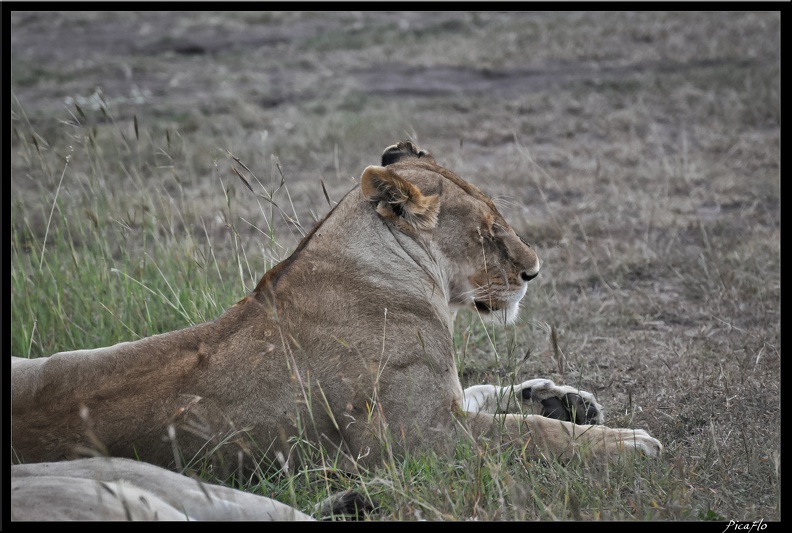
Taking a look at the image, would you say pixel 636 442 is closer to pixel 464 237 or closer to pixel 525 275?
pixel 525 275

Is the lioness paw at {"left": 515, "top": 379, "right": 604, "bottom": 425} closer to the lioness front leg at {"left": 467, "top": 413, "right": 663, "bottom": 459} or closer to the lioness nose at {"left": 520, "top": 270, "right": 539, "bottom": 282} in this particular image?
the lioness front leg at {"left": 467, "top": 413, "right": 663, "bottom": 459}

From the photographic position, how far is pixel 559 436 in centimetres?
367

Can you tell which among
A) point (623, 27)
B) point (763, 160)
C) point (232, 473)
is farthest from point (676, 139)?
point (232, 473)

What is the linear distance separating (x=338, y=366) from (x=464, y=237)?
76 cm

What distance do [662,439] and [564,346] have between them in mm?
1185

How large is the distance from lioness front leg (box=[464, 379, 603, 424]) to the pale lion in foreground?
58mm

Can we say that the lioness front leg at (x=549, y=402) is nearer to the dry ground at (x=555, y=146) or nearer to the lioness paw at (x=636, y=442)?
the dry ground at (x=555, y=146)

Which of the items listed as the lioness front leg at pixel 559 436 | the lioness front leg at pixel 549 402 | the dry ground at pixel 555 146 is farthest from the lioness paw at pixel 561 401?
the lioness front leg at pixel 559 436

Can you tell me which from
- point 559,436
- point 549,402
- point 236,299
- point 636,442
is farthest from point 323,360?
point 236,299

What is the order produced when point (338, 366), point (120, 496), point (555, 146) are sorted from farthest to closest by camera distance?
point (555, 146) < point (338, 366) < point (120, 496)

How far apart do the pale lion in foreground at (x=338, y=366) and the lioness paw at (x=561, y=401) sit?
0.05 metres

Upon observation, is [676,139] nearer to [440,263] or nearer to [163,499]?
[440,263]

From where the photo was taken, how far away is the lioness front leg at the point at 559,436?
360 cm
